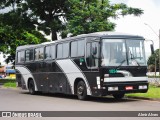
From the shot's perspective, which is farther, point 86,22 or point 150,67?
point 150,67

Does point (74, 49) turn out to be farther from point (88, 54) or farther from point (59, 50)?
point (59, 50)

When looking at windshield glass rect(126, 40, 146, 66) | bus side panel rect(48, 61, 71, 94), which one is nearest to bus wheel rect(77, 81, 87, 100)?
bus side panel rect(48, 61, 71, 94)

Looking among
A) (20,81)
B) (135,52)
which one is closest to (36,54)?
(20,81)

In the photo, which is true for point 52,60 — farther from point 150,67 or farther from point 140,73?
point 150,67

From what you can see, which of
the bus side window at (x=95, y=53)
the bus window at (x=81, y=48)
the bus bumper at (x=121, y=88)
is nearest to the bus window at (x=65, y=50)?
the bus window at (x=81, y=48)

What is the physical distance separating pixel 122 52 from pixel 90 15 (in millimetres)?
19101

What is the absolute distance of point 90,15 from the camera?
3788cm

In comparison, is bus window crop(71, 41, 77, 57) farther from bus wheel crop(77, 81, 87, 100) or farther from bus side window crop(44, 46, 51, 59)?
bus side window crop(44, 46, 51, 59)

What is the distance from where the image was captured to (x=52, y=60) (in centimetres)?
2345

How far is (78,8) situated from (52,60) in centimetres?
1609

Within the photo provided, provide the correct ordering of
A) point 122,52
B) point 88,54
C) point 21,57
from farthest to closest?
point 21,57 → point 88,54 → point 122,52

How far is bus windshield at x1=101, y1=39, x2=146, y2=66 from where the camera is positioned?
742 inches

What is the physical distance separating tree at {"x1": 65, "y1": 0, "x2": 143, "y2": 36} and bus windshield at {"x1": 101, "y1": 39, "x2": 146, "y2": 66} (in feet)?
55.1

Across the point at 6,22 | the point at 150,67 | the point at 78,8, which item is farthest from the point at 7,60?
the point at 150,67
